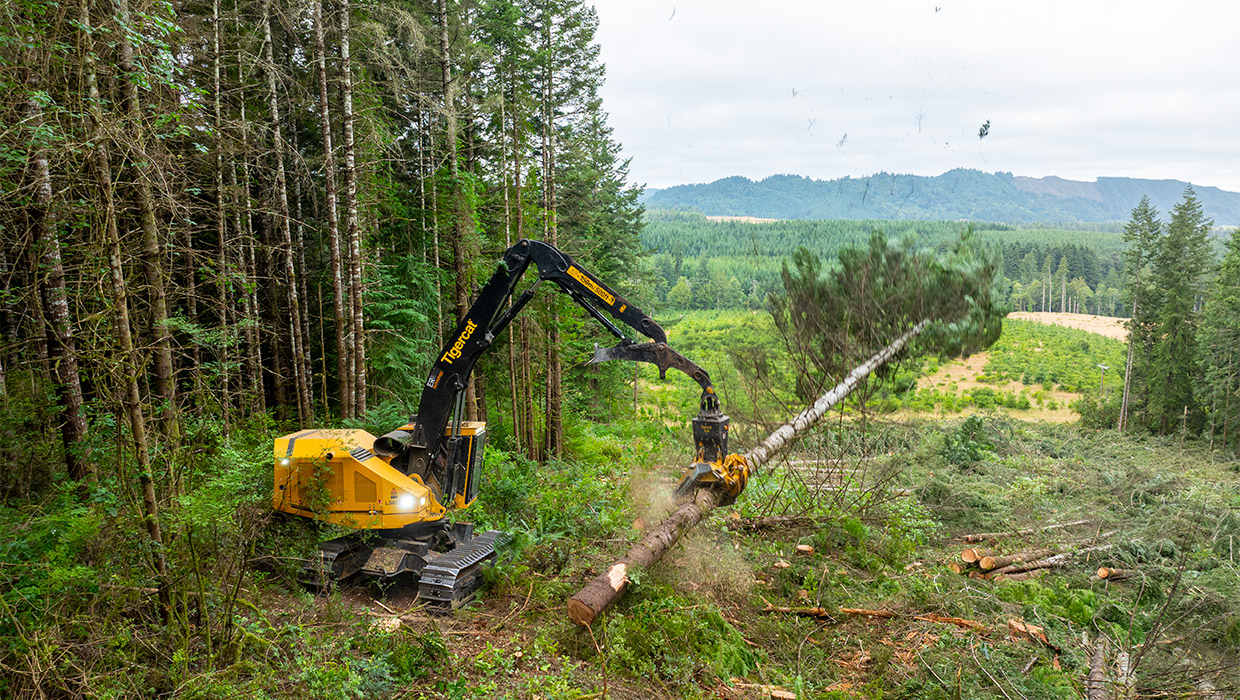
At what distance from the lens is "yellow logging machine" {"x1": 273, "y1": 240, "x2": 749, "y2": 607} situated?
753cm

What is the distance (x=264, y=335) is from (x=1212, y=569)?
1950 centimetres

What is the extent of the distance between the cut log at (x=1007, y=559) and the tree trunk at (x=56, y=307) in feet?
36.7

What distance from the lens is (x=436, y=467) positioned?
27.5 feet

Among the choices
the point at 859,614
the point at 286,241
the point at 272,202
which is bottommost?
the point at 859,614

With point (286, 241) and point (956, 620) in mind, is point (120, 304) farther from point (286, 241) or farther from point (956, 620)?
point (286, 241)

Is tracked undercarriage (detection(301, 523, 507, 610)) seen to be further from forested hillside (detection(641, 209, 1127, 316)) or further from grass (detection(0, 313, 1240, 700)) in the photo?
forested hillside (detection(641, 209, 1127, 316))

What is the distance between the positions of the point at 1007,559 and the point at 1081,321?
5658cm

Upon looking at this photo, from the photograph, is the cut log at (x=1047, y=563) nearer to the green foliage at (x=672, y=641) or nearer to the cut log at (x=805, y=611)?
the cut log at (x=805, y=611)

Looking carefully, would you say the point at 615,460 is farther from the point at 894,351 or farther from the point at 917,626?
the point at 917,626

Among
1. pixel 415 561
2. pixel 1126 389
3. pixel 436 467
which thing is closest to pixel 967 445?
pixel 436 467

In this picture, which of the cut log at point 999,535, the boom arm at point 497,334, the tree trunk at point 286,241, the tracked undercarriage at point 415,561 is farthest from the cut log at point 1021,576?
the tree trunk at point 286,241

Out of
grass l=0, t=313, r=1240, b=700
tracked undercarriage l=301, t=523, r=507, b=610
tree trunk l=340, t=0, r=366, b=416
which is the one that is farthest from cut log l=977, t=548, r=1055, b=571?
tree trunk l=340, t=0, r=366, b=416

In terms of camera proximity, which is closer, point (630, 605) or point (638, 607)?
point (638, 607)

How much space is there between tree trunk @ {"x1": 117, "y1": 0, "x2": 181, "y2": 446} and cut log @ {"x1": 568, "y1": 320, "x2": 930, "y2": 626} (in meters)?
3.89
